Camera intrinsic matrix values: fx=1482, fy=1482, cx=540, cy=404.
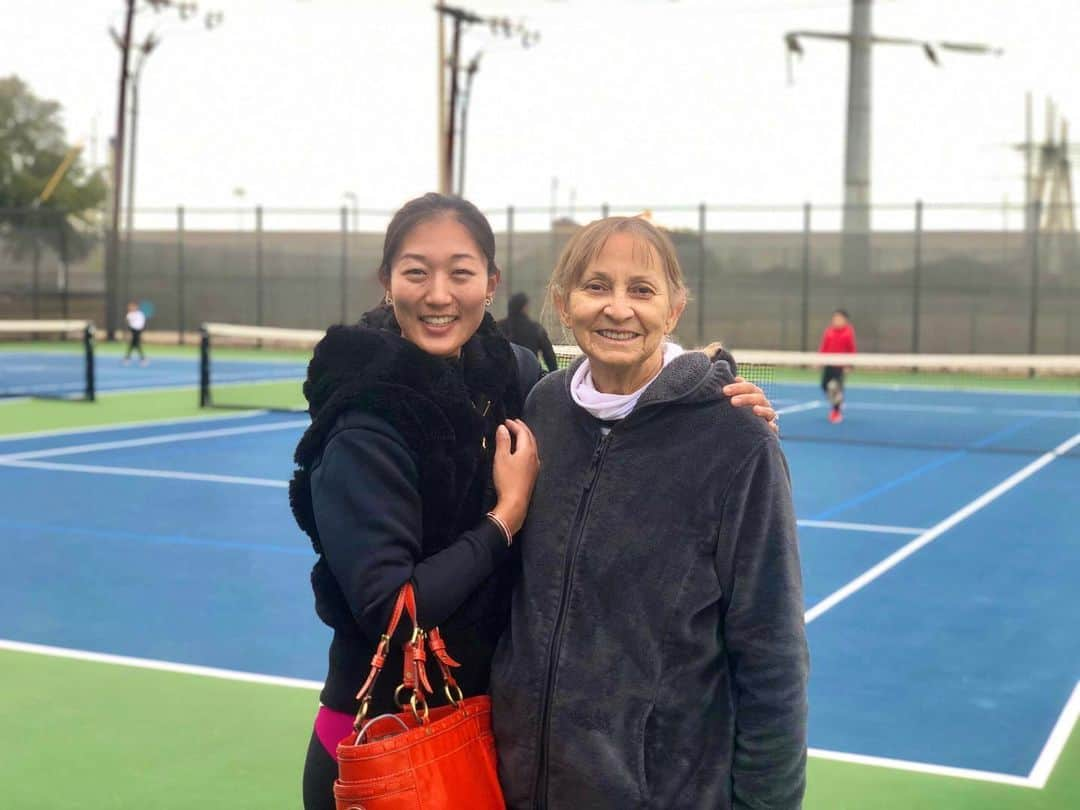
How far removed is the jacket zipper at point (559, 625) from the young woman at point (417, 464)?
0.34 ft

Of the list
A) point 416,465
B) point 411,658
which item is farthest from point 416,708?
point 416,465

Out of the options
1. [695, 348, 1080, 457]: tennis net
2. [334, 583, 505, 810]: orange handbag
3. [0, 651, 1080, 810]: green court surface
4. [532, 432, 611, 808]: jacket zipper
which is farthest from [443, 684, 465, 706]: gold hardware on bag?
[695, 348, 1080, 457]: tennis net

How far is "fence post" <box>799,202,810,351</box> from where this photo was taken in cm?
3038

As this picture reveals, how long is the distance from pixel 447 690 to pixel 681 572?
1.48 ft

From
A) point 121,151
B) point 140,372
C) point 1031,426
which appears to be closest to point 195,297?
point 121,151

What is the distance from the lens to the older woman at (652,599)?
7.88 ft

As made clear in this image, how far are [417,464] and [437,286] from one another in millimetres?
337

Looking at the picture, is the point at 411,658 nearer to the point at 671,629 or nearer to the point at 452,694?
the point at 452,694

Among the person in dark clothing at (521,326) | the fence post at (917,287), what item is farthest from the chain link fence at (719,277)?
the person in dark clothing at (521,326)

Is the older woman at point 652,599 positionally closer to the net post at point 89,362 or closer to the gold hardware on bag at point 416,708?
the gold hardware on bag at point 416,708

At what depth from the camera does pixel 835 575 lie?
8.65m

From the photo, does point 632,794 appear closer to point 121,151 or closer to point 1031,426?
point 1031,426

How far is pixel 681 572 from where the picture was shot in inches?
95.7

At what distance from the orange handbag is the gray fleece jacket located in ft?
0.24
